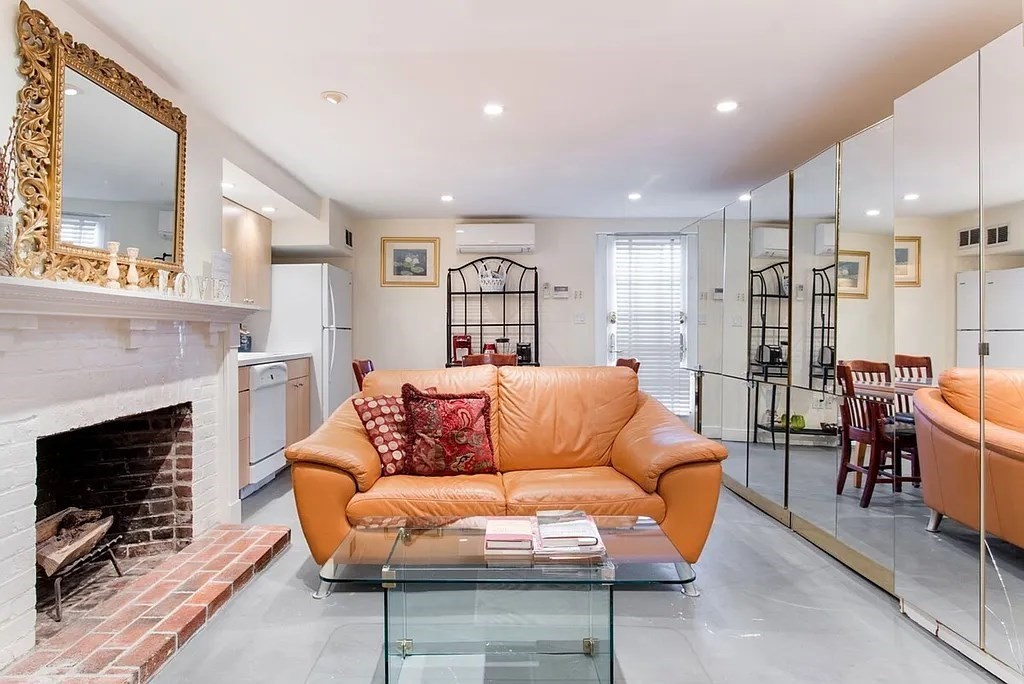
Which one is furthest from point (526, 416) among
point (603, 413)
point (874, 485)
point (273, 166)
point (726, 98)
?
point (273, 166)

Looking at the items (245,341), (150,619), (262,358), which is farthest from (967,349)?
(245,341)

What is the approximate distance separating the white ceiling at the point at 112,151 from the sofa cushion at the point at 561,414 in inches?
79.0

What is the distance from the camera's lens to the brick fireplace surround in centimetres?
183

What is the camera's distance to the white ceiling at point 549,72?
2.20 metres

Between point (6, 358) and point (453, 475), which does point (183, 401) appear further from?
point (453, 475)

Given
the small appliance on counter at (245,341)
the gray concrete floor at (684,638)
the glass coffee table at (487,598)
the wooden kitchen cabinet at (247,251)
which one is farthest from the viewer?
the small appliance on counter at (245,341)

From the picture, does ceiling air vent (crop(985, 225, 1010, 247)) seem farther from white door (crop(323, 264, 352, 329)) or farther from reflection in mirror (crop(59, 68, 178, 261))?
white door (crop(323, 264, 352, 329))

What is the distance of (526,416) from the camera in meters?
3.14

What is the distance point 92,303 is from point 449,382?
1682 millimetres

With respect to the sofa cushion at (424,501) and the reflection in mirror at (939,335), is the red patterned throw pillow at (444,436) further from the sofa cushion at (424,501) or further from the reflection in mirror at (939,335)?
the reflection in mirror at (939,335)

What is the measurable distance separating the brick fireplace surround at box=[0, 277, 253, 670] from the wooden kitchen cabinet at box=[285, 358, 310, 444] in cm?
121

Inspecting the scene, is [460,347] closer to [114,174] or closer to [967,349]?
[114,174]

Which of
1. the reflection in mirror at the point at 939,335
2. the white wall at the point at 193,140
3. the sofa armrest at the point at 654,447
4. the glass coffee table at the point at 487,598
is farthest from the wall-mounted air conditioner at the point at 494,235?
the glass coffee table at the point at 487,598

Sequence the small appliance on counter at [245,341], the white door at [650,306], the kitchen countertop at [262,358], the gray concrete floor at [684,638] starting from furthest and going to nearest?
the white door at [650,306] → the small appliance on counter at [245,341] → the kitchen countertop at [262,358] → the gray concrete floor at [684,638]
